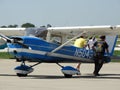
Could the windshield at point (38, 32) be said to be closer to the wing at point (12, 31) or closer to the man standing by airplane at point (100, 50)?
the wing at point (12, 31)

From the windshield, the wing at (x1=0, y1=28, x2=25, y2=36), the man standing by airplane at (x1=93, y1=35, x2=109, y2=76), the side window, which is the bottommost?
the man standing by airplane at (x1=93, y1=35, x2=109, y2=76)

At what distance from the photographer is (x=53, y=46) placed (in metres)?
16.0

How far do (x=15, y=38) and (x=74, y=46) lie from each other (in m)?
2.40

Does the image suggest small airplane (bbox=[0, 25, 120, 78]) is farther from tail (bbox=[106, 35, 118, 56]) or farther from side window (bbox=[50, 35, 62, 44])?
tail (bbox=[106, 35, 118, 56])

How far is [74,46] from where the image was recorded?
1666cm

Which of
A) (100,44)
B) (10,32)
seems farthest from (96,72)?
(10,32)

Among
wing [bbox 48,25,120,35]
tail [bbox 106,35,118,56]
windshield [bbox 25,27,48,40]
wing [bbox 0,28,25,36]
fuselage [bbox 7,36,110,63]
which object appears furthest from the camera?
tail [bbox 106,35,118,56]

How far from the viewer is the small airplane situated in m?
15.4

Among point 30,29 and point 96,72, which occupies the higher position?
point 30,29

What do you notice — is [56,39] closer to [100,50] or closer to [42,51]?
[42,51]

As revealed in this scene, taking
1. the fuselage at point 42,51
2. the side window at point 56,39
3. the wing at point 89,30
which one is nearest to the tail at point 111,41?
the wing at point 89,30

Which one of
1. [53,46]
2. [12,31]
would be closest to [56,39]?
[53,46]

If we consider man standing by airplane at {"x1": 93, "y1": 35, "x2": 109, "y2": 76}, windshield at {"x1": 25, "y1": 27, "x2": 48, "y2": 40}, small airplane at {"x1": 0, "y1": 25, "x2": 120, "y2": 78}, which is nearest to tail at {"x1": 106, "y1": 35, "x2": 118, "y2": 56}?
small airplane at {"x1": 0, "y1": 25, "x2": 120, "y2": 78}

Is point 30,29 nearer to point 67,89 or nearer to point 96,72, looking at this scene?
point 96,72
